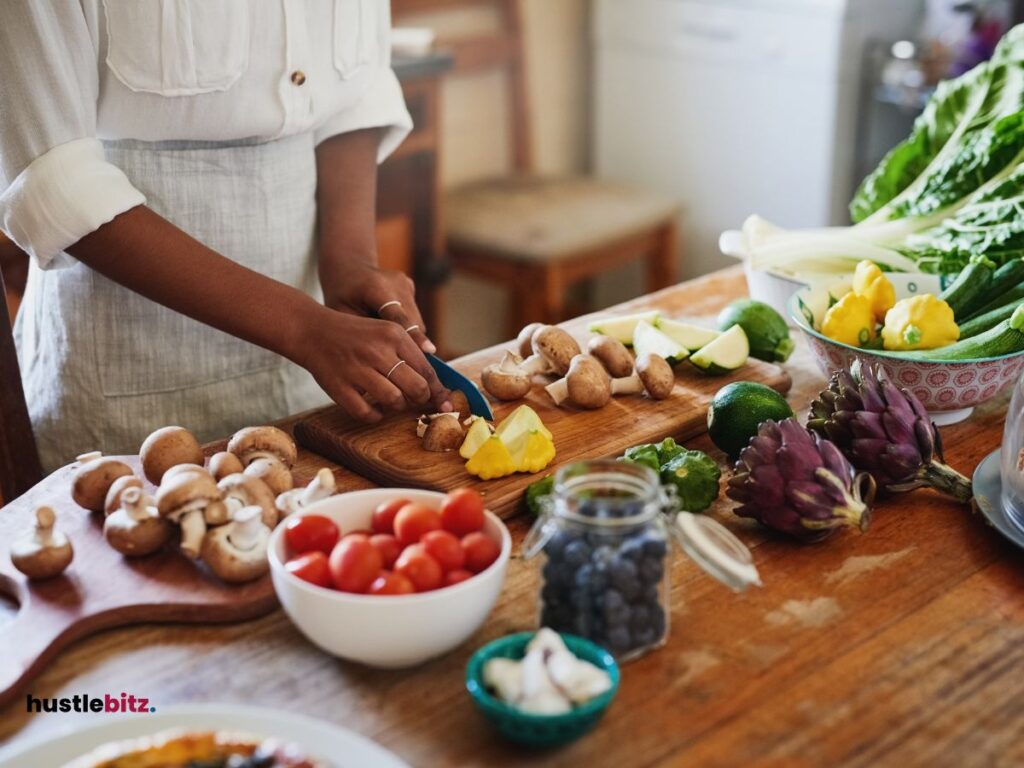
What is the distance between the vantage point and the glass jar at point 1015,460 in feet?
3.84

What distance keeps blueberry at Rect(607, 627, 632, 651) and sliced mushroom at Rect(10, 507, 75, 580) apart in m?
0.50

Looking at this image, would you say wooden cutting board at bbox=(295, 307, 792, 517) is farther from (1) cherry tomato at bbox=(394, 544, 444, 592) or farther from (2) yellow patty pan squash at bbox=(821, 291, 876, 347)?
(1) cherry tomato at bbox=(394, 544, 444, 592)

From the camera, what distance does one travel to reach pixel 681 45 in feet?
11.8

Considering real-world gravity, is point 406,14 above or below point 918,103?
above

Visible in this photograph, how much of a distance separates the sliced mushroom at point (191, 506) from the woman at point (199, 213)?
11.0 inches

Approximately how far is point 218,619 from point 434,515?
22 cm

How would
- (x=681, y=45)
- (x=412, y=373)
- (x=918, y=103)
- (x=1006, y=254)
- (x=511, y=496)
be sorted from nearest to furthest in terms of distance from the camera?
(x=511, y=496)
(x=412, y=373)
(x=1006, y=254)
(x=918, y=103)
(x=681, y=45)

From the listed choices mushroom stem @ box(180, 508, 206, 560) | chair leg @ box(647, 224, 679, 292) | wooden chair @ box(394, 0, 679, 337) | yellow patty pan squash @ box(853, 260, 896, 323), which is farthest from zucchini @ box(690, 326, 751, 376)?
chair leg @ box(647, 224, 679, 292)

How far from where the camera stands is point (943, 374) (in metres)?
1.39

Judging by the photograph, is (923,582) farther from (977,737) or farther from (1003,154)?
(1003,154)

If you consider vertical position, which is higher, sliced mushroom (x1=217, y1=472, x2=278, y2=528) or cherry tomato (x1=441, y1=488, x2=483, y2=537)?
cherry tomato (x1=441, y1=488, x2=483, y2=537)

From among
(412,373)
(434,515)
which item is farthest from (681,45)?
(434,515)

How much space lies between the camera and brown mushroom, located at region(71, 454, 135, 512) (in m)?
1.19

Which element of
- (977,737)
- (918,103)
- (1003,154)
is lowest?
(918,103)
